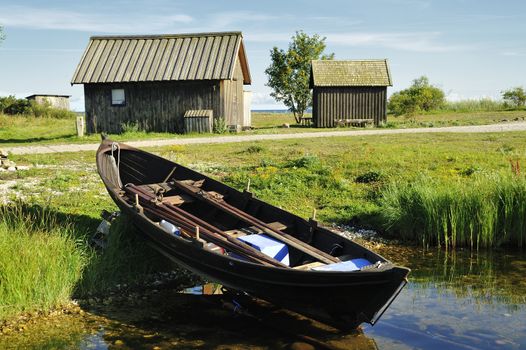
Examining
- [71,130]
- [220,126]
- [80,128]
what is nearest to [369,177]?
[220,126]

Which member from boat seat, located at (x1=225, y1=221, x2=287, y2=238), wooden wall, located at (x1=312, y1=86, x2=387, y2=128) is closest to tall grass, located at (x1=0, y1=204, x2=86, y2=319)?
boat seat, located at (x1=225, y1=221, x2=287, y2=238)

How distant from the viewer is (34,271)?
812cm

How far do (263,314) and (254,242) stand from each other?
41.6 inches

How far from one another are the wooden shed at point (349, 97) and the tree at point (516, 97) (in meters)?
19.7

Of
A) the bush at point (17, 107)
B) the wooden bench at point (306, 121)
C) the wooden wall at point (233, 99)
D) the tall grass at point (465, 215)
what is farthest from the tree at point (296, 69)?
the tall grass at point (465, 215)

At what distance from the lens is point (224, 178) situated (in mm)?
15602

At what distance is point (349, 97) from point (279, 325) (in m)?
28.6

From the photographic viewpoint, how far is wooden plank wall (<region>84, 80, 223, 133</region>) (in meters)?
30.3

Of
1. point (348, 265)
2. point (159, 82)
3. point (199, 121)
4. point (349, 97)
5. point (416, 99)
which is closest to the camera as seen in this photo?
point (348, 265)

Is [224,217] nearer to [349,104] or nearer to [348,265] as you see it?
[348,265]

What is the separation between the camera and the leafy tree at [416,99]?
4038 centimetres

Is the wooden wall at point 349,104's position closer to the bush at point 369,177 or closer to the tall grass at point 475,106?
the tall grass at point 475,106

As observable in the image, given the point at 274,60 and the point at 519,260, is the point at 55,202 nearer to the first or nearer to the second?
the point at 519,260

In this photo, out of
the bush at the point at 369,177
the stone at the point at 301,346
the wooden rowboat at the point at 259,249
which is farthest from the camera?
the bush at the point at 369,177
